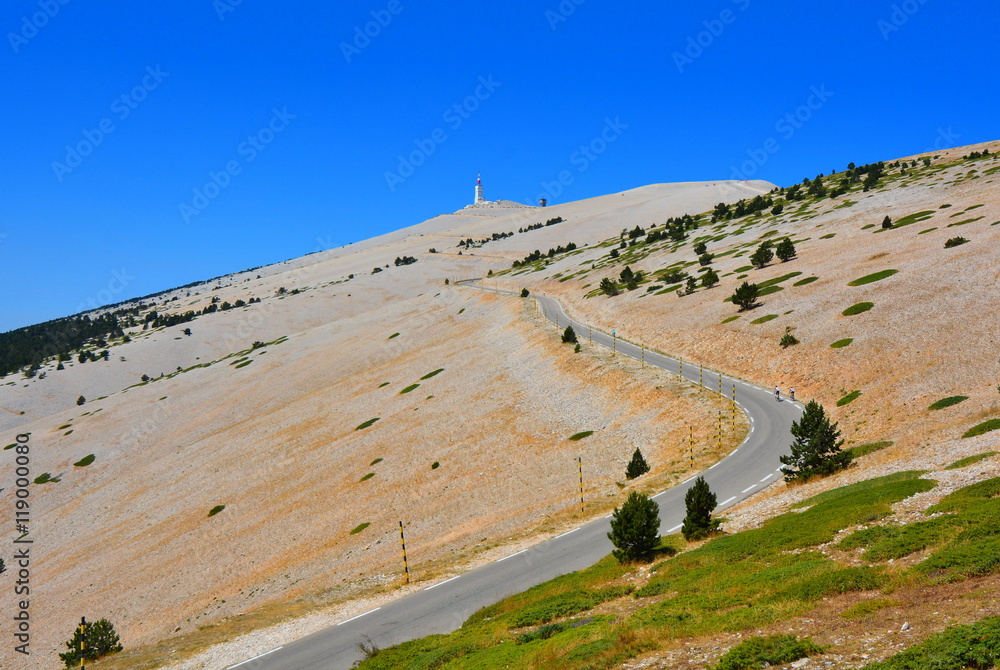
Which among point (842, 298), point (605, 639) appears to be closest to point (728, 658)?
point (605, 639)

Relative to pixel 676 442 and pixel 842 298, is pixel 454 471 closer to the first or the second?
pixel 676 442

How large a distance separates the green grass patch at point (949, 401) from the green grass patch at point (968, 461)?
8.75 metres

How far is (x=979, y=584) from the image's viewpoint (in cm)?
905

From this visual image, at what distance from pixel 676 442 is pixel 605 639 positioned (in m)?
21.4

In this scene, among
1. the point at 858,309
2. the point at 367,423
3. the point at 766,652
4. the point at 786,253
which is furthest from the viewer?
the point at 786,253

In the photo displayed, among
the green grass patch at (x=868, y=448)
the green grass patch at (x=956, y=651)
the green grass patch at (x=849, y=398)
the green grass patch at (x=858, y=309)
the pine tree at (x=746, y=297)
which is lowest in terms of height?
the green grass patch at (x=868, y=448)

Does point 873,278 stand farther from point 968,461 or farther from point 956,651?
point 956,651

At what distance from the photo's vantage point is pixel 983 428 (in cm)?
2050

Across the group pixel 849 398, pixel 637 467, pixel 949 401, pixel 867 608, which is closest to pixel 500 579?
pixel 637 467

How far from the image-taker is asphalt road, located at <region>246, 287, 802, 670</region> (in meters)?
15.5

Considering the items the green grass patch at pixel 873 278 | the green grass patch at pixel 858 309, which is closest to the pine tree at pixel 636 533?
the green grass patch at pixel 858 309

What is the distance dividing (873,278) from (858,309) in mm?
7738

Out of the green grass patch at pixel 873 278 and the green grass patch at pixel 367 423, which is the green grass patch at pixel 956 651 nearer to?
the green grass patch at pixel 367 423

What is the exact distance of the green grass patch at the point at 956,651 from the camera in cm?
685
